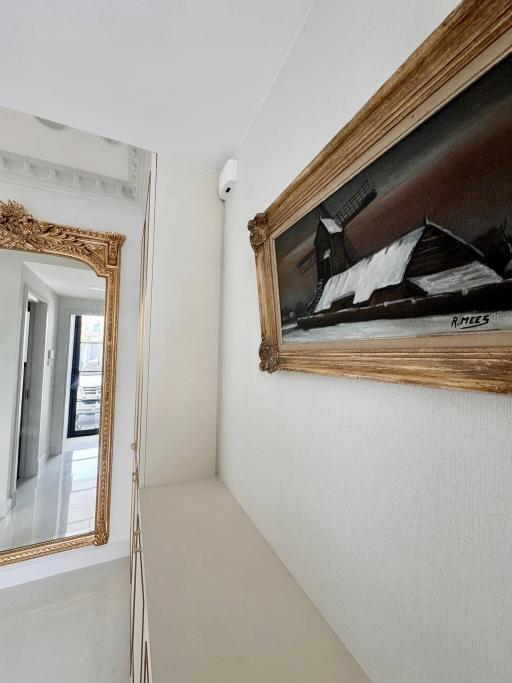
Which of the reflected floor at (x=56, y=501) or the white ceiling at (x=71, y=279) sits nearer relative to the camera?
the reflected floor at (x=56, y=501)

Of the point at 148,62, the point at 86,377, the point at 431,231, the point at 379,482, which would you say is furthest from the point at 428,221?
the point at 86,377

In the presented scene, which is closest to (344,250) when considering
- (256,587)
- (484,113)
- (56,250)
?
(484,113)

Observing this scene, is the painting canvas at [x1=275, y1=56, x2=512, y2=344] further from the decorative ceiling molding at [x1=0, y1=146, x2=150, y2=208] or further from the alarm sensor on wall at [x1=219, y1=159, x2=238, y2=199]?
the decorative ceiling molding at [x1=0, y1=146, x2=150, y2=208]

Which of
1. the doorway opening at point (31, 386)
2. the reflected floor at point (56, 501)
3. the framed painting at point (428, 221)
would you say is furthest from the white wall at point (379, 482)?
the doorway opening at point (31, 386)

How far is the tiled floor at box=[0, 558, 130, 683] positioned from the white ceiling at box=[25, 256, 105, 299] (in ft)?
6.54

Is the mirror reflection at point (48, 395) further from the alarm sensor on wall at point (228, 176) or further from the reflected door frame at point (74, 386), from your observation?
the alarm sensor on wall at point (228, 176)

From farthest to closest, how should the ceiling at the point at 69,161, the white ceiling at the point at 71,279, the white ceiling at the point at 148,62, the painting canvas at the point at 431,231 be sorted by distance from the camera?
the white ceiling at the point at 71,279
the ceiling at the point at 69,161
the white ceiling at the point at 148,62
the painting canvas at the point at 431,231

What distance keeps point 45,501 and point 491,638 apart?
8.55 ft

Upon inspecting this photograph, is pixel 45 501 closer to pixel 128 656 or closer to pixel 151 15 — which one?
pixel 128 656

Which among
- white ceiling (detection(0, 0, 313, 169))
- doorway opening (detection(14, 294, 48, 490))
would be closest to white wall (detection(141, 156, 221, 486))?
white ceiling (detection(0, 0, 313, 169))

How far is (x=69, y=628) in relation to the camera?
1647 millimetres

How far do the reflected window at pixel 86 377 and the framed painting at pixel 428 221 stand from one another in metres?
2.05

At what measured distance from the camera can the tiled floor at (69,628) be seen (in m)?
1.41

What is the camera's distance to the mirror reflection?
199 centimetres
